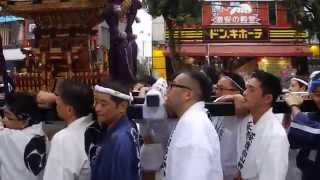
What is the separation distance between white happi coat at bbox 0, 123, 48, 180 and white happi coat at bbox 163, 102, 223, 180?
2.83ft

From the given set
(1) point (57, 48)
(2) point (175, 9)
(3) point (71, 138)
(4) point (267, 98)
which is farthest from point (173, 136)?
(2) point (175, 9)

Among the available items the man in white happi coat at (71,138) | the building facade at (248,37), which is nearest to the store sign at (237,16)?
the building facade at (248,37)

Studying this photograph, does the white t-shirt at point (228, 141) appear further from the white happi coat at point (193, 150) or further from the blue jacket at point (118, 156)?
the blue jacket at point (118, 156)

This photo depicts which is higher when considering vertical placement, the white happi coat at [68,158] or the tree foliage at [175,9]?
the tree foliage at [175,9]

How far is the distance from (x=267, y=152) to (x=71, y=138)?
3.73 ft

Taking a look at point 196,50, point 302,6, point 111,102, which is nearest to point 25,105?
point 111,102

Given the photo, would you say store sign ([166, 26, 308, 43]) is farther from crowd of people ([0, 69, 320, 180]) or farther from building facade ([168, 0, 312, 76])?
crowd of people ([0, 69, 320, 180])

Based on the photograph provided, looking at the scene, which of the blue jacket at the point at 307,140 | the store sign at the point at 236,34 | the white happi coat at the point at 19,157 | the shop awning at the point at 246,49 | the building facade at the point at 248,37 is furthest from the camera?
the store sign at the point at 236,34

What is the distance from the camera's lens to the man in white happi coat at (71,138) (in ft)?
10.5

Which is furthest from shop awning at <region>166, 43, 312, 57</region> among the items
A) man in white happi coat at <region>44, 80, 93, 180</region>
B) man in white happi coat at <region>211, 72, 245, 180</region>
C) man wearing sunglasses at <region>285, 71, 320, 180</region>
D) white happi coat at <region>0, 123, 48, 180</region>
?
man in white happi coat at <region>44, 80, 93, 180</region>

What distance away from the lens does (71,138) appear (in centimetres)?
329

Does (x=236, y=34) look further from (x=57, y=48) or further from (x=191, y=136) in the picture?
(x=191, y=136)

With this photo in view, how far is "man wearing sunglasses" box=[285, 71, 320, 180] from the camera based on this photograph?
373 cm

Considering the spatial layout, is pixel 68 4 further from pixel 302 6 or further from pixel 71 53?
pixel 302 6
